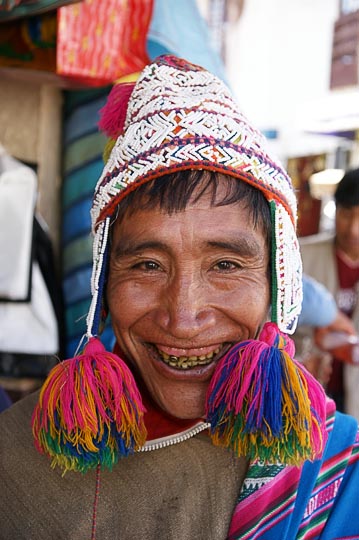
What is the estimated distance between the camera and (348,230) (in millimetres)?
3383

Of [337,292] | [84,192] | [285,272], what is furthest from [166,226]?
[337,292]

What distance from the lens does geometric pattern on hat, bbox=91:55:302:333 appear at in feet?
3.78

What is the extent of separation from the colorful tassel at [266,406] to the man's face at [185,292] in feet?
0.21

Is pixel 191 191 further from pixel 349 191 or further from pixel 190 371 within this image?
pixel 349 191

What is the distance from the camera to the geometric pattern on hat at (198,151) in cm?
115

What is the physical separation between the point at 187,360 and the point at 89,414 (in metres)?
0.23

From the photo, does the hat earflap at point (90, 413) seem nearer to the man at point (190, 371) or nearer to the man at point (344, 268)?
the man at point (190, 371)

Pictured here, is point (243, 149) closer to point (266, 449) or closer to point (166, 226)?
point (166, 226)

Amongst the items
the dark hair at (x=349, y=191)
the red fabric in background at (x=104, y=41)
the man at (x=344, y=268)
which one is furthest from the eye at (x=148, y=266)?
the dark hair at (x=349, y=191)

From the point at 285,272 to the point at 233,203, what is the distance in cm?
18

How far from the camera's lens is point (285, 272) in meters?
1.23

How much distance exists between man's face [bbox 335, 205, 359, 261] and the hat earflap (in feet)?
7.88

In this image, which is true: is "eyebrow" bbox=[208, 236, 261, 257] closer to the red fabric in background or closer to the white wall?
the red fabric in background

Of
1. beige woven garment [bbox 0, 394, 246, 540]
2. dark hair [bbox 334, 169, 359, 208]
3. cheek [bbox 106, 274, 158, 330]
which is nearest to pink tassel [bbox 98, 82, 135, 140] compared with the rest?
cheek [bbox 106, 274, 158, 330]
